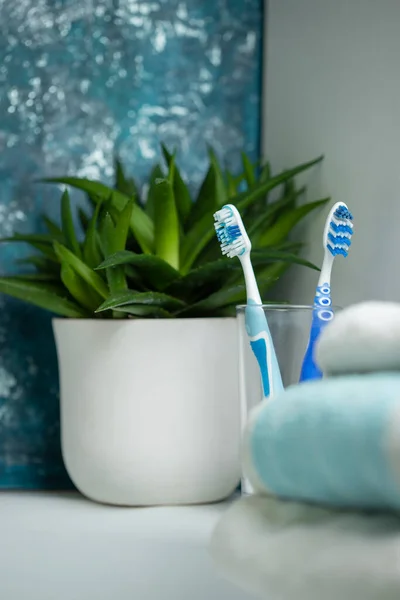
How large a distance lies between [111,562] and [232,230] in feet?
0.91

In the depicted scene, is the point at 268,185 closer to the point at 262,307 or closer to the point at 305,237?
the point at 305,237

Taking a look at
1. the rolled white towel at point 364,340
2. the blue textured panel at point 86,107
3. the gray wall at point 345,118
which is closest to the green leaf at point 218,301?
the gray wall at point 345,118

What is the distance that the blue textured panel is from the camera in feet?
3.10

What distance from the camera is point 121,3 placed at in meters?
0.98

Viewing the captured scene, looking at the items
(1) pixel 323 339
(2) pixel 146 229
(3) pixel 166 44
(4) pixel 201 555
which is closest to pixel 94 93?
(3) pixel 166 44

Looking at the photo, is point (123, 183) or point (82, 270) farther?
point (123, 183)

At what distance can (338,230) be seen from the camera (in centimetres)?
66

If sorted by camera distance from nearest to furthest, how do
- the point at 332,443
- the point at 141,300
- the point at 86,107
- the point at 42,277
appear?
the point at 332,443 < the point at 141,300 < the point at 42,277 < the point at 86,107

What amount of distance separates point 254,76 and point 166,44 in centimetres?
11

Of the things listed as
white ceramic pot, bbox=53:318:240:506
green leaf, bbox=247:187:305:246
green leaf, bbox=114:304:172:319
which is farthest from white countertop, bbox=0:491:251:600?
green leaf, bbox=247:187:305:246

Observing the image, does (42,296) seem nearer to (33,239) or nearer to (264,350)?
(33,239)

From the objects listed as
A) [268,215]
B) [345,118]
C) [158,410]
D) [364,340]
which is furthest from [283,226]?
[364,340]

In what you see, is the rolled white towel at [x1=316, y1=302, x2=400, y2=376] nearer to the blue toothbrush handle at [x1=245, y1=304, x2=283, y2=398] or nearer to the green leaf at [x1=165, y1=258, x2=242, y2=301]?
the blue toothbrush handle at [x1=245, y1=304, x2=283, y2=398]

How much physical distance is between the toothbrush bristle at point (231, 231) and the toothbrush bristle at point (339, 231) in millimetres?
69
